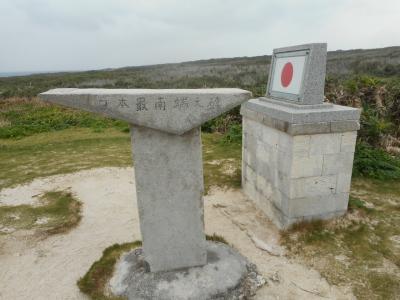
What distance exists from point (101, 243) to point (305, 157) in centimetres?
360

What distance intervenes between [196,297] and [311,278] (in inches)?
64.4

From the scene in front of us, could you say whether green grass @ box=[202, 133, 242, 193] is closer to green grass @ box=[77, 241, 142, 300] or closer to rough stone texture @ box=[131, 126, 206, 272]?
green grass @ box=[77, 241, 142, 300]

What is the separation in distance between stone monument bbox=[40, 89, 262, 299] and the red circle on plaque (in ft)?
7.44

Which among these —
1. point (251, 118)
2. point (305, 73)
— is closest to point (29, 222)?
point (251, 118)

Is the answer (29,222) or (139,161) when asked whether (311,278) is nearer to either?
(139,161)

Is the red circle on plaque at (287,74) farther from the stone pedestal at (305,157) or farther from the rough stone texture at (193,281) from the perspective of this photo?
the rough stone texture at (193,281)

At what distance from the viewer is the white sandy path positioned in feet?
14.6

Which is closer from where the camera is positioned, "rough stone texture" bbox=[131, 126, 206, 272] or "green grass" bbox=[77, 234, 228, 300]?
"rough stone texture" bbox=[131, 126, 206, 272]

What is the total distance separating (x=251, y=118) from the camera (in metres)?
6.56

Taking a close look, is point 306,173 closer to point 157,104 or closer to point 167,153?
point 167,153

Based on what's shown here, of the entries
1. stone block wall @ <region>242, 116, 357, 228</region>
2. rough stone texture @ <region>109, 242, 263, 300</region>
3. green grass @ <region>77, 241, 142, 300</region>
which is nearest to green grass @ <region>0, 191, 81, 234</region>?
green grass @ <region>77, 241, 142, 300</region>

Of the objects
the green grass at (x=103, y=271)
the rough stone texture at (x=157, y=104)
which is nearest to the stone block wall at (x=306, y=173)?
the green grass at (x=103, y=271)

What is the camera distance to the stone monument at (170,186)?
364cm

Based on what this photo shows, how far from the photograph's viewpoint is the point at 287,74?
586cm
